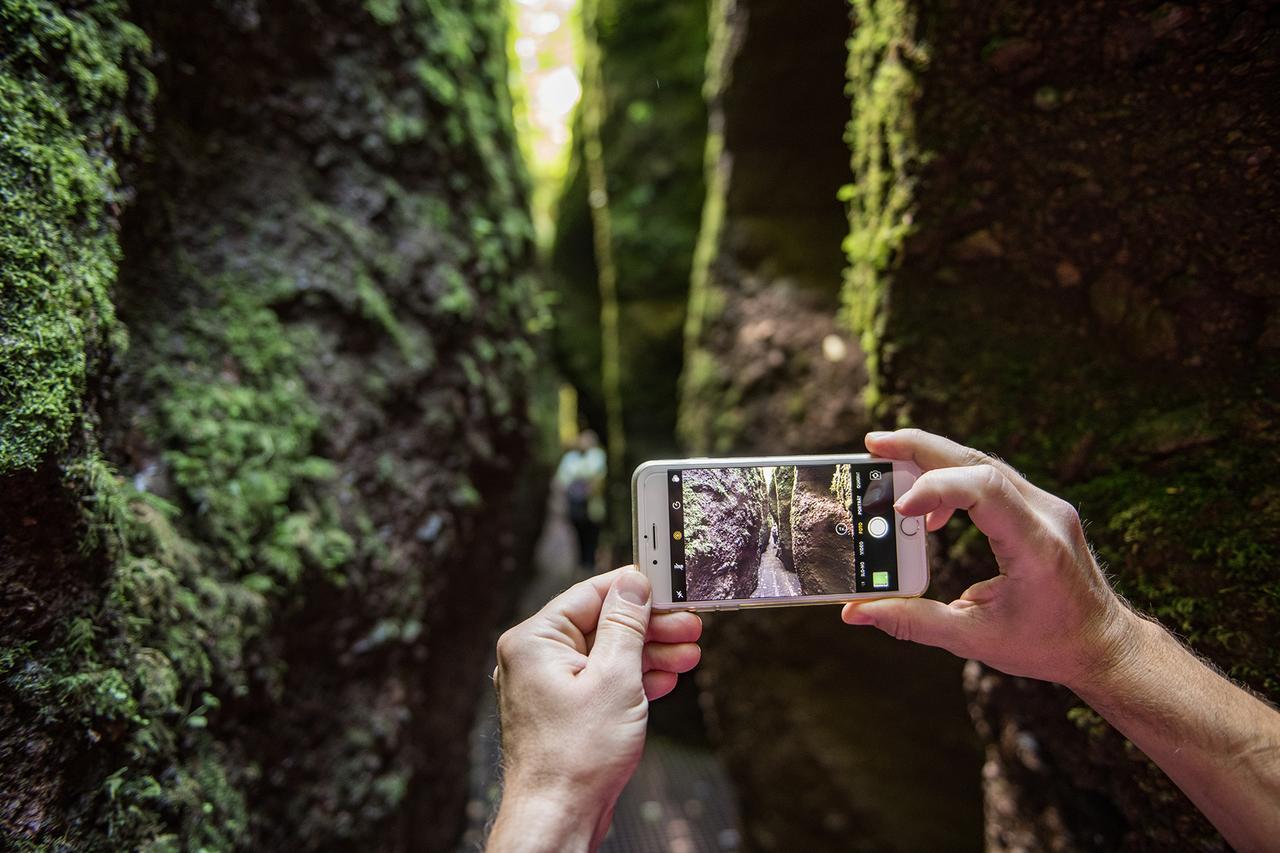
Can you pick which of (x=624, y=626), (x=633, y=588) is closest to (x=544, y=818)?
(x=624, y=626)

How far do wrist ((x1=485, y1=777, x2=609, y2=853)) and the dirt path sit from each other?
65 cm

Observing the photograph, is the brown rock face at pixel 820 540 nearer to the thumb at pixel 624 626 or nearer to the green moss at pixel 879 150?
the thumb at pixel 624 626

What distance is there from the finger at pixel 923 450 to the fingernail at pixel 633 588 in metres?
0.66

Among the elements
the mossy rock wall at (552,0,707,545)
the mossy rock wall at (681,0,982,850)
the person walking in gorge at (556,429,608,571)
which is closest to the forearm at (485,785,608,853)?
the mossy rock wall at (681,0,982,850)

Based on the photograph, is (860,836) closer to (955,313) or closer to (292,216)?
(955,313)

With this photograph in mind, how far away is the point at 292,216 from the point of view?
2.82 meters

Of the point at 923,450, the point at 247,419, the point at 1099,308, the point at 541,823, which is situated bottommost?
the point at 541,823

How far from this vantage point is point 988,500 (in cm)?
144

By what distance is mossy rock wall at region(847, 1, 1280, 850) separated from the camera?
1.70 meters

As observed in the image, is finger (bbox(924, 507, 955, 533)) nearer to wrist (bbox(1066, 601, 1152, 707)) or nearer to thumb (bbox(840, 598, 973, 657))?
thumb (bbox(840, 598, 973, 657))

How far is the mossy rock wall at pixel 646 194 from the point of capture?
21.6 ft

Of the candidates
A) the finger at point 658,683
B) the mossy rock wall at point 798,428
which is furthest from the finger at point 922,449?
the mossy rock wall at point 798,428

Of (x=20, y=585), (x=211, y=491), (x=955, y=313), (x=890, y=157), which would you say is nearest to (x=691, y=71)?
(x=890, y=157)

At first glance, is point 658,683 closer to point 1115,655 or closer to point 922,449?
point 922,449
